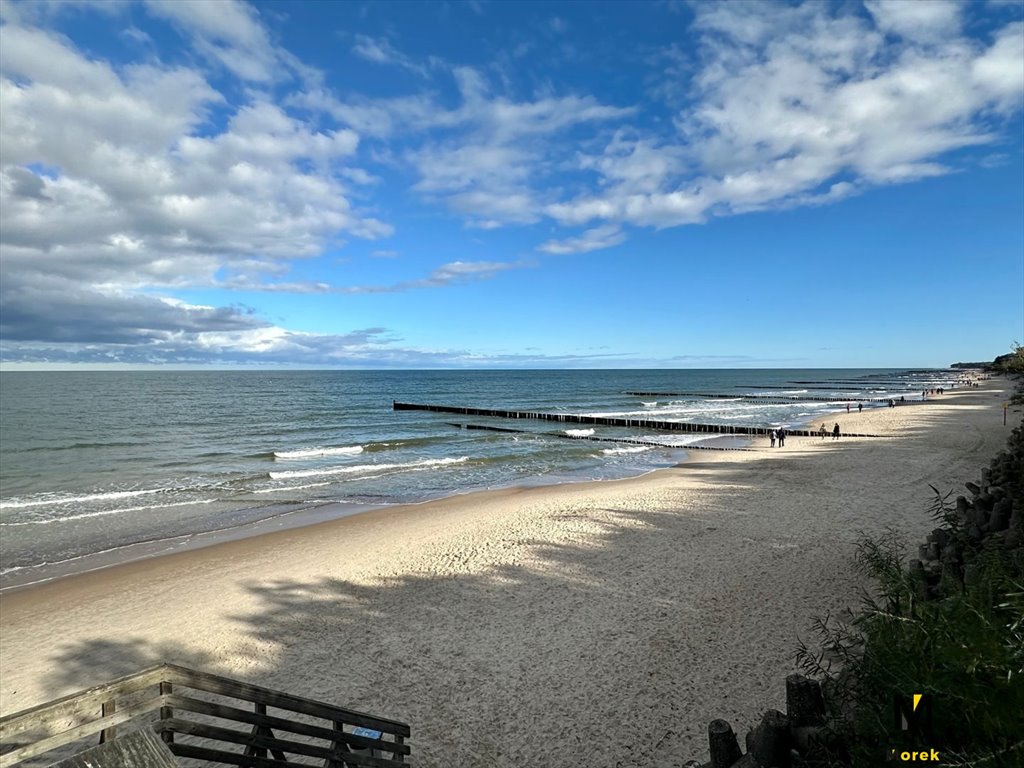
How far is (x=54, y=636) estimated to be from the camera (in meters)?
9.58

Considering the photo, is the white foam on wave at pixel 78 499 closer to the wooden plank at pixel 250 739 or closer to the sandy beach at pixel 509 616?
the sandy beach at pixel 509 616

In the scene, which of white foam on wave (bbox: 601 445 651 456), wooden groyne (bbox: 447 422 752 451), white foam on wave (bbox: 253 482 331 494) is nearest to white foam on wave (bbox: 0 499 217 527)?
white foam on wave (bbox: 253 482 331 494)

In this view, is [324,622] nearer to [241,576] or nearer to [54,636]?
[241,576]

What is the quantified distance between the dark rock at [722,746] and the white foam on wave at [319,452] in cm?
2943

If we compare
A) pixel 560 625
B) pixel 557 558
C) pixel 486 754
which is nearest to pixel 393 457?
pixel 557 558

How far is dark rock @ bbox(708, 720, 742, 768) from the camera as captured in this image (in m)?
4.09

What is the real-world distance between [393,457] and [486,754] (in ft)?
81.4

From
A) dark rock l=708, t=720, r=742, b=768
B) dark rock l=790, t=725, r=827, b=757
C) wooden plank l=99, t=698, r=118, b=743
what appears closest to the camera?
wooden plank l=99, t=698, r=118, b=743

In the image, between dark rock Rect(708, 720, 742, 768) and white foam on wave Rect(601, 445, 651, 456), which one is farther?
white foam on wave Rect(601, 445, 651, 456)

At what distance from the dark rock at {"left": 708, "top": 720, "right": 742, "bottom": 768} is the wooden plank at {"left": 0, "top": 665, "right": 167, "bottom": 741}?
3856mm

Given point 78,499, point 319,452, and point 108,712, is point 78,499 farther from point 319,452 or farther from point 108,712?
point 108,712

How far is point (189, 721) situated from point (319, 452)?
29.8 m

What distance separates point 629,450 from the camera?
31641mm

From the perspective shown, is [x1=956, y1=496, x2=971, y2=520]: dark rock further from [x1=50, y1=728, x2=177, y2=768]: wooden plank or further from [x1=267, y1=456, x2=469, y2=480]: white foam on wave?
[x1=267, y1=456, x2=469, y2=480]: white foam on wave
